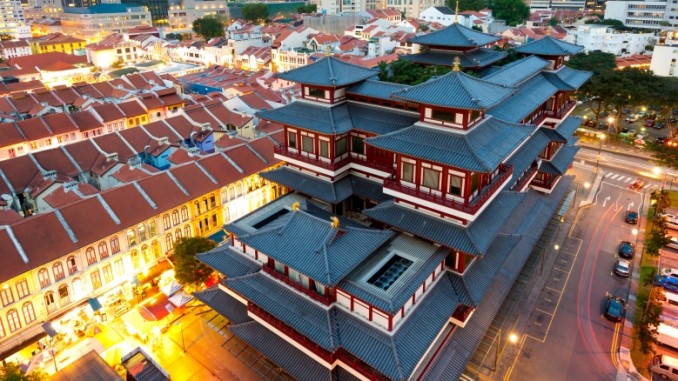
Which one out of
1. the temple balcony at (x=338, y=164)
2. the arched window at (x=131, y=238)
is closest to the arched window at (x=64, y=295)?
the arched window at (x=131, y=238)

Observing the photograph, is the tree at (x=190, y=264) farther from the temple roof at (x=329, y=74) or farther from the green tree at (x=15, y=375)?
the temple roof at (x=329, y=74)

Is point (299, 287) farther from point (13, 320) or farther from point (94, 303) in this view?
point (13, 320)

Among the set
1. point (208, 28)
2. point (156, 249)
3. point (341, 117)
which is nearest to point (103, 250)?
point (156, 249)

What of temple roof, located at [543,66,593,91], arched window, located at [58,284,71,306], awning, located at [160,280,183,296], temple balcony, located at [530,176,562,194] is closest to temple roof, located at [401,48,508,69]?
temple roof, located at [543,66,593,91]

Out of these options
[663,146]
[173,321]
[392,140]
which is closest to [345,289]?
[392,140]

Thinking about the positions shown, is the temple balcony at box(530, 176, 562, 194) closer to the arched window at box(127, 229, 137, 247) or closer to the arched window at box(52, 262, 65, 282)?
the arched window at box(127, 229, 137, 247)
